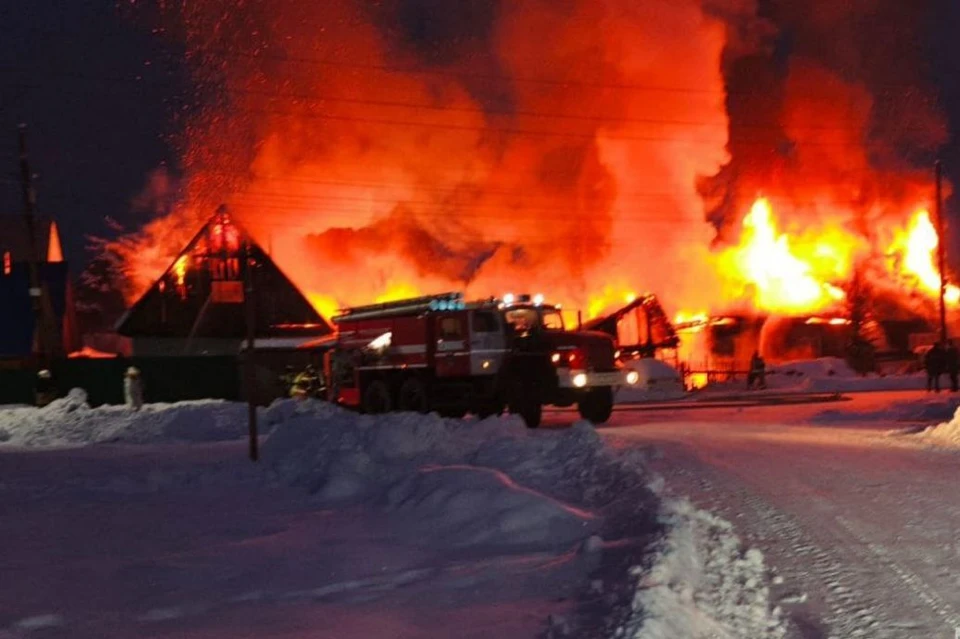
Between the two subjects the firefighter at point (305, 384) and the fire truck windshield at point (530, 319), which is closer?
the fire truck windshield at point (530, 319)

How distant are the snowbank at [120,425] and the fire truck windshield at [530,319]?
7055 millimetres

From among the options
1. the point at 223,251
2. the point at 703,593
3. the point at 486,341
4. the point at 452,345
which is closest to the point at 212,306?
the point at 223,251

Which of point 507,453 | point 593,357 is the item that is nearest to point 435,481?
point 507,453

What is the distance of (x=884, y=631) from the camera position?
616cm

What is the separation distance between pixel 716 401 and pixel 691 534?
2418 cm

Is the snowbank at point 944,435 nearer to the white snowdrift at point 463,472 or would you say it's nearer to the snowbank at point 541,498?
the snowbank at point 541,498

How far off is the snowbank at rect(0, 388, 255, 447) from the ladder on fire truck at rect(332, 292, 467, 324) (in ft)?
12.5

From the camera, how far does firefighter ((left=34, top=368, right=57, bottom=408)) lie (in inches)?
1159

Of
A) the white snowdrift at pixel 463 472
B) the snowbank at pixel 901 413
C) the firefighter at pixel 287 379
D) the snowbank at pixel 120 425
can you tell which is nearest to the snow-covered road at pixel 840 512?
the white snowdrift at pixel 463 472

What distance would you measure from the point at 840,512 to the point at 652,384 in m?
26.0

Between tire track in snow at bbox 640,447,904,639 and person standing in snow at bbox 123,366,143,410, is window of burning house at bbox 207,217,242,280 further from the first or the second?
tire track in snow at bbox 640,447,904,639

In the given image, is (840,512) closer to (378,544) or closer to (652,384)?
(378,544)

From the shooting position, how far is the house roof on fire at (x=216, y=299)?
1703 inches

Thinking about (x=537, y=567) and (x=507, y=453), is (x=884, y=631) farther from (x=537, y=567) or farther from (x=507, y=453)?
(x=507, y=453)
